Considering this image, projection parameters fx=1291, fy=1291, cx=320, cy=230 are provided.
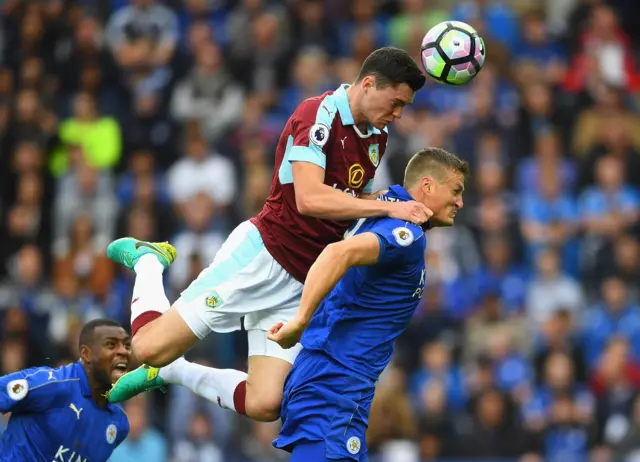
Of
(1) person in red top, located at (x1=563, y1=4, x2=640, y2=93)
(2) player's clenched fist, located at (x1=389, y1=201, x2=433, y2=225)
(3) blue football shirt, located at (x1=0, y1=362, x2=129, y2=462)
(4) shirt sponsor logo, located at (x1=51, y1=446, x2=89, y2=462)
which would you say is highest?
(1) person in red top, located at (x1=563, y1=4, x2=640, y2=93)

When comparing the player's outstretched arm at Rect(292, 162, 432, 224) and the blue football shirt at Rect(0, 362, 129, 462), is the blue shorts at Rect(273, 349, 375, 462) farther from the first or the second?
the blue football shirt at Rect(0, 362, 129, 462)

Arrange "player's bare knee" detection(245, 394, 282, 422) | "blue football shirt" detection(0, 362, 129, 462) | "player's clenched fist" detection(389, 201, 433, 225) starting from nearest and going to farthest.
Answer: "player's clenched fist" detection(389, 201, 433, 225)
"player's bare knee" detection(245, 394, 282, 422)
"blue football shirt" detection(0, 362, 129, 462)

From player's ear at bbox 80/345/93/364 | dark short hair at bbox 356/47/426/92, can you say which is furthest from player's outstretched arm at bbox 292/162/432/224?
player's ear at bbox 80/345/93/364

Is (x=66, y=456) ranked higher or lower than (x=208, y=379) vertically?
lower

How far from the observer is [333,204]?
757 cm

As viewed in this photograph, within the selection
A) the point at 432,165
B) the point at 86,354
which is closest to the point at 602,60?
the point at 432,165

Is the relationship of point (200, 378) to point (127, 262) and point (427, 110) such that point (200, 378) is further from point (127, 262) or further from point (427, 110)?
point (427, 110)

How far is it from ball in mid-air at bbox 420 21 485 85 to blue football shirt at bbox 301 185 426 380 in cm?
93

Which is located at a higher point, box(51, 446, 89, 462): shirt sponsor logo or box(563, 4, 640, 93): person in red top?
box(563, 4, 640, 93): person in red top

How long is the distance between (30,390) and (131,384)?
64 cm

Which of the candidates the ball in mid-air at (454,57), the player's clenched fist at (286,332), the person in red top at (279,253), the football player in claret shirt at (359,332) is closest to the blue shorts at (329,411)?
the football player in claret shirt at (359,332)

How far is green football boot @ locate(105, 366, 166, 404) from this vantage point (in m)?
8.22

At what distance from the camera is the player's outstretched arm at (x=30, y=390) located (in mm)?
7773

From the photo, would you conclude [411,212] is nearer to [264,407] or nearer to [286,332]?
[286,332]
